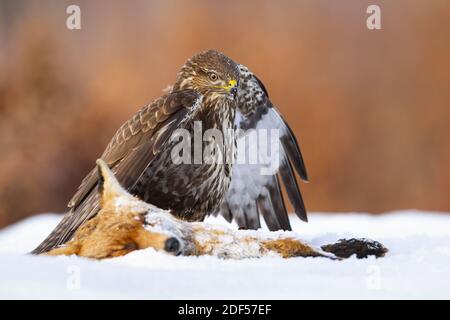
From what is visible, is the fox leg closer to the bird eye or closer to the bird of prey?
the bird of prey

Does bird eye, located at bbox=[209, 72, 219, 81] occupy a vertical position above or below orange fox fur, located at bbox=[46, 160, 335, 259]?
above

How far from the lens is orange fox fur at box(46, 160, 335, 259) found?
3.06 metres

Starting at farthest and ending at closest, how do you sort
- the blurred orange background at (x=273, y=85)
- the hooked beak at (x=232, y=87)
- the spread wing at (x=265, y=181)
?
the blurred orange background at (x=273, y=85), the spread wing at (x=265, y=181), the hooked beak at (x=232, y=87)

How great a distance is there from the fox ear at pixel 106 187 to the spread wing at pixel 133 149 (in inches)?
15.6

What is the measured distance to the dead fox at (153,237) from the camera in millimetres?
3064

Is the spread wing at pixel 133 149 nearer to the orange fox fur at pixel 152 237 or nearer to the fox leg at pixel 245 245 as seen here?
the orange fox fur at pixel 152 237

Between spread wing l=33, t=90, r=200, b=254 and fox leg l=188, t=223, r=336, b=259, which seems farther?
spread wing l=33, t=90, r=200, b=254

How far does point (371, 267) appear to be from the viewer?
3070 mm

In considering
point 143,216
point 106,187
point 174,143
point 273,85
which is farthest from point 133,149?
point 273,85

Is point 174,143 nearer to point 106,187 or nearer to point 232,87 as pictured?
point 232,87

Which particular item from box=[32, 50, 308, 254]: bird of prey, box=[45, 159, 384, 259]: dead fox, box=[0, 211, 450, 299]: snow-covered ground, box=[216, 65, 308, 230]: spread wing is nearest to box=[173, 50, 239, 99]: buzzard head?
box=[32, 50, 308, 254]: bird of prey

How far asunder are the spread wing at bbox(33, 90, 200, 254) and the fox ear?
0.40m

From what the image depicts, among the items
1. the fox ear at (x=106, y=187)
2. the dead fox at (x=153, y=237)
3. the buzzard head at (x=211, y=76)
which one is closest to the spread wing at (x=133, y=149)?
the buzzard head at (x=211, y=76)
